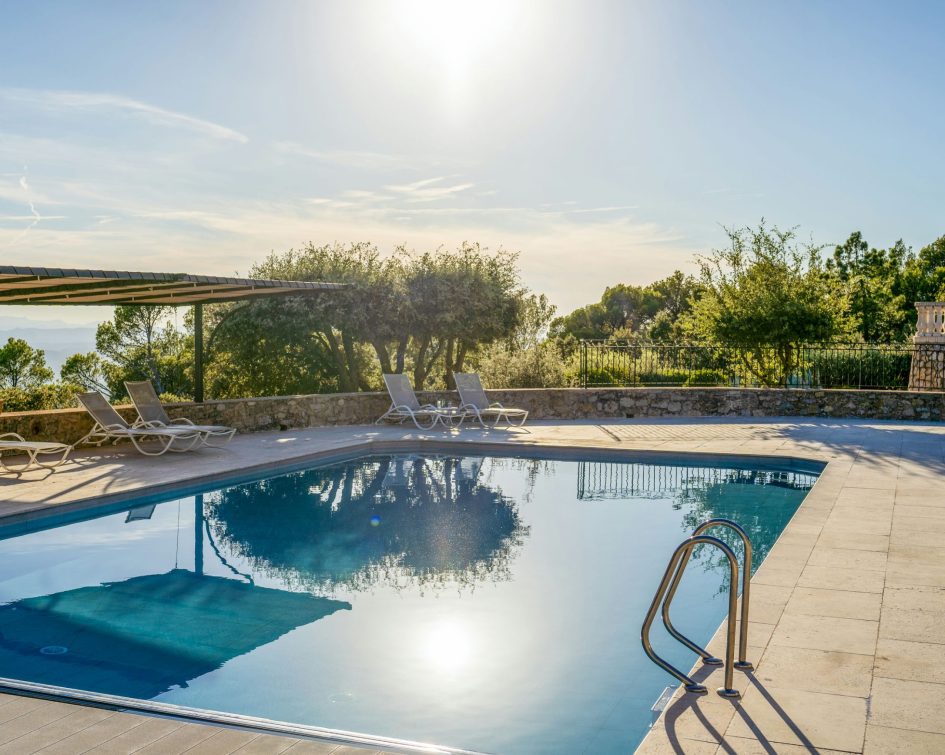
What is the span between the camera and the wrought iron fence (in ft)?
58.4

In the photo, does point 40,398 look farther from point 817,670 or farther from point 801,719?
point 801,719

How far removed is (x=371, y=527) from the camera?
28.9ft

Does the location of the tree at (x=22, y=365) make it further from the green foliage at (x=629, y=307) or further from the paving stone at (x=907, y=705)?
the paving stone at (x=907, y=705)

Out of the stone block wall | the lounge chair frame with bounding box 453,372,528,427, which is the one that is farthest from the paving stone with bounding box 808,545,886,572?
the stone block wall

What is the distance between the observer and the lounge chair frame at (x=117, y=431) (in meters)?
11.3

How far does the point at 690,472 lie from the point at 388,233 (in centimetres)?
1227

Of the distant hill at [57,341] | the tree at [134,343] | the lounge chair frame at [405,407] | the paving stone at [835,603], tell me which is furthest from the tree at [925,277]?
the paving stone at [835,603]

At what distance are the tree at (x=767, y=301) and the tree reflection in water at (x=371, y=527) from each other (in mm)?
9754

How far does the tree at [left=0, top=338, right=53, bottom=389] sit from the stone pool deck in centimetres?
2551

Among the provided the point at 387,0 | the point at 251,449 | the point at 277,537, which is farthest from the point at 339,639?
the point at 387,0

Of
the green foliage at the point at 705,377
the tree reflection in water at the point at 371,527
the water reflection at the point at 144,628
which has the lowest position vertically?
the water reflection at the point at 144,628

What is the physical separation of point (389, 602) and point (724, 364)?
538 inches

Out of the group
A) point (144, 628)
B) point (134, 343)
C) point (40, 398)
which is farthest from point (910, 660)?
point (134, 343)

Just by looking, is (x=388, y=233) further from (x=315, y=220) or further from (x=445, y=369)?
(x=445, y=369)
